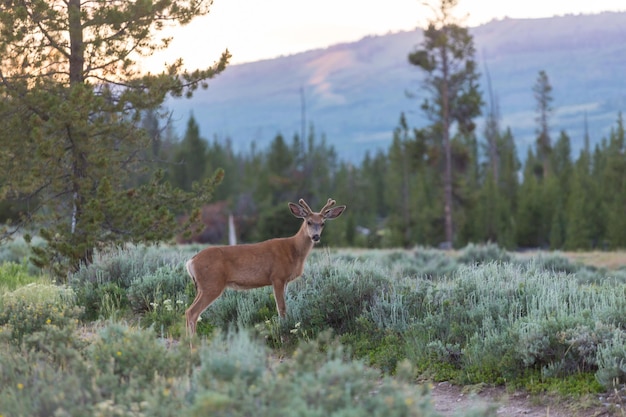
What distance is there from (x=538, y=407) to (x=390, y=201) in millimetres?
71761

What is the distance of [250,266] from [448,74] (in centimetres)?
3836

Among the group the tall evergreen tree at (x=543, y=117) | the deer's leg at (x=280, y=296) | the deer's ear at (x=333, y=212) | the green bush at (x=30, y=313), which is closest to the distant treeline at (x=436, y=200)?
the tall evergreen tree at (x=543, y=117)

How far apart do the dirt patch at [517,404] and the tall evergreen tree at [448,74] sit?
3834 cm

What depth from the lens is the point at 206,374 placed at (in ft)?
17.9

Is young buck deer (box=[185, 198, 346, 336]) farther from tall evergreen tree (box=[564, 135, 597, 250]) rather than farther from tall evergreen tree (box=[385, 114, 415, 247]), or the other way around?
tall evergreen tree (box=[385, 114, 415, 247])

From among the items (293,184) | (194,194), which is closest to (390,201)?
(293,184)

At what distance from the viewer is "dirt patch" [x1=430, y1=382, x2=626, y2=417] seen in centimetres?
701

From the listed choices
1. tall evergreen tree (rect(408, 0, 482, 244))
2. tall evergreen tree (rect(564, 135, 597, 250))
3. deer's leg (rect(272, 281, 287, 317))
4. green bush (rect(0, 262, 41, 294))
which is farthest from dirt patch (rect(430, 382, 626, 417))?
tall evergreen tree (rect(564, 135, 597, 250))

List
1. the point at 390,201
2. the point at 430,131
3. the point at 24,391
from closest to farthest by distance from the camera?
the point at 24,391 → the point at 430,131 → the point at 390,201

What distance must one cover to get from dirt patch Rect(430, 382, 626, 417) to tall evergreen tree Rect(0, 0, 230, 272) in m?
7.56

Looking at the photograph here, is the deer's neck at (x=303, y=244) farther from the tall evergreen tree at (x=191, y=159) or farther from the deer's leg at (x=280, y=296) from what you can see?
the tall evergreen tree at (x=191, y=159)

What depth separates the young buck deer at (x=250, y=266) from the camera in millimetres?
9820

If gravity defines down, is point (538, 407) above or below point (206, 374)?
below

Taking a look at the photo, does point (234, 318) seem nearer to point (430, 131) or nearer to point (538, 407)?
point (538, 407)
